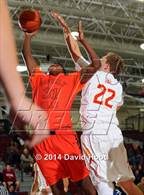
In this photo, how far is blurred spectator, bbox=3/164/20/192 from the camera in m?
2.17

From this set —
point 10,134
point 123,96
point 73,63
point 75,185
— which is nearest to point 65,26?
point 73,63

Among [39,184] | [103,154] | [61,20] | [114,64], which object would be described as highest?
[61,20]

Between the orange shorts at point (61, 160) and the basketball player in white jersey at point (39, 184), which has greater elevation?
the orange shorts at point (61, 160)

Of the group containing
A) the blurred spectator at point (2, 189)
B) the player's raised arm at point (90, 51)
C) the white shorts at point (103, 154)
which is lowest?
the blurred spectator at point (2, 189)

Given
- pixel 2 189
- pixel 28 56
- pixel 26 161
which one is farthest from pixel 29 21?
pixel 2 189

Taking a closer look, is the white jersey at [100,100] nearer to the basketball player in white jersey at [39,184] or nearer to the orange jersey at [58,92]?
the orange jersey at [58,92]

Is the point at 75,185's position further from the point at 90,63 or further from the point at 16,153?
the point at 90,63

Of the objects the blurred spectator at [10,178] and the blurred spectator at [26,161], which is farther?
the blurred spectator at [10,178]

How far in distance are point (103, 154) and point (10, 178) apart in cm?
60

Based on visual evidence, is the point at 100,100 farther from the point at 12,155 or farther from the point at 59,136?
the point at 12,155

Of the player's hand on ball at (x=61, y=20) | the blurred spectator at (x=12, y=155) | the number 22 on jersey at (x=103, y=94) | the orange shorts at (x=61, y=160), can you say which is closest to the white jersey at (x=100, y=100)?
the number 22 on jersey at (x=103, y=94)

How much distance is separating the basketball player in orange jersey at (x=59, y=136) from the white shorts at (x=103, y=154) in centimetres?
4

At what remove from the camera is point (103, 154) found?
1904mm

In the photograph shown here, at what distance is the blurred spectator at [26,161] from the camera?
6.32 ft
